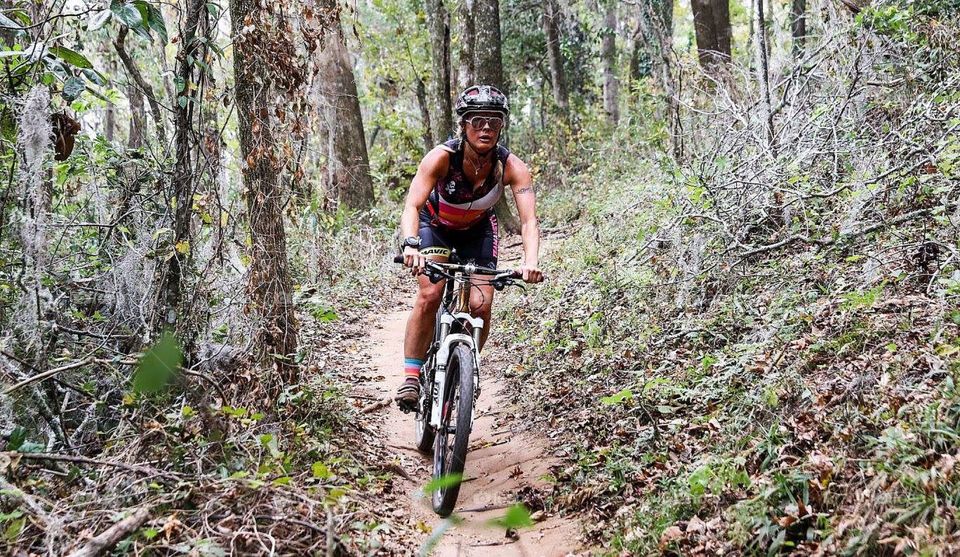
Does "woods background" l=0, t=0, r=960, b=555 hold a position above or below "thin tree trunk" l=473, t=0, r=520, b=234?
below

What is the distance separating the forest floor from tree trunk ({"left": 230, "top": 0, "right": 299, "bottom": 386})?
3.75 feet

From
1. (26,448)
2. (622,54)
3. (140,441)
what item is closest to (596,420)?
(140,441)

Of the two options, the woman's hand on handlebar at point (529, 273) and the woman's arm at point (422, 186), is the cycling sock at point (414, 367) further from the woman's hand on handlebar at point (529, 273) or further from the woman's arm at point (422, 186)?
the woman's hand on handlebar at point (529, 273)

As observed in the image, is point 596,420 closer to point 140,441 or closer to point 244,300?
point 244,300

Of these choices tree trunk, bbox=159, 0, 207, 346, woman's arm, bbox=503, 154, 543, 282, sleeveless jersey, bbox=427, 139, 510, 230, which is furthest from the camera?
sleeveless jersey, bbox=427, 139, 510, 230

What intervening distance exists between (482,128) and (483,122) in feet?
0.13

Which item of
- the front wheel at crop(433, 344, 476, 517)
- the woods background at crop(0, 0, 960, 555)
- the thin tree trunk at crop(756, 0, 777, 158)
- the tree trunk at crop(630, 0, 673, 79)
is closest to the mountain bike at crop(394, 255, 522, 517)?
the front wheel at crop(433, 344, 476, 517)

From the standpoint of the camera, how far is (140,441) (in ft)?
10.0

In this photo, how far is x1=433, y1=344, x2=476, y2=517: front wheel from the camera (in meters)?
3.87

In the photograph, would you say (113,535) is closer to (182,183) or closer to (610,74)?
(182,183)

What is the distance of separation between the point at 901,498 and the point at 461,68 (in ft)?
36.6

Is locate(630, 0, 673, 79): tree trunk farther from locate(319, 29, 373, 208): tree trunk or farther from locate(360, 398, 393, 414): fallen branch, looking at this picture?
locate(360, 398, 393, 414): fallen branch

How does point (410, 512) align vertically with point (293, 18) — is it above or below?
Answer: below

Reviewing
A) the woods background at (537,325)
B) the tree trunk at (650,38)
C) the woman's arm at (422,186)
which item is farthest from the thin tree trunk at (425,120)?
the woman's arm at (422,186)
